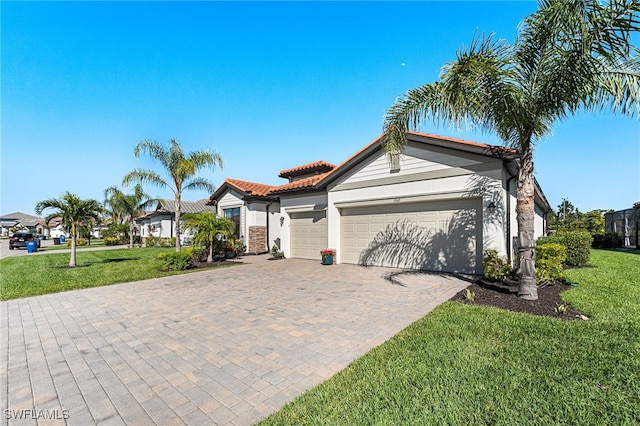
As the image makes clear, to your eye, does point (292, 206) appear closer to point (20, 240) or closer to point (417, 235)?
point (417, 235)

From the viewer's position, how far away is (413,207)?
10.8m

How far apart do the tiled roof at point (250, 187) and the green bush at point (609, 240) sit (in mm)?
24034

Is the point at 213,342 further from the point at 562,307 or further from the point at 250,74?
the point at 250,74

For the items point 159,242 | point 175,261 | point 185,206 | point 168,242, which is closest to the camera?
point 175,261

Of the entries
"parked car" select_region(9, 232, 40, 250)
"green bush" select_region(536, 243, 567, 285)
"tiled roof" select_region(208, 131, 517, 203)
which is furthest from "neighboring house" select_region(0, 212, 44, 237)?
"green bush" select_region(536, 243, 567, 285)

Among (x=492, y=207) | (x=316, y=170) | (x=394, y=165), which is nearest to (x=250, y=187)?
(x=316, y=170)

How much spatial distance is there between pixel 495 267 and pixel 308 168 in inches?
466

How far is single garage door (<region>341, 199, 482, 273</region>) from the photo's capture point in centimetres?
946

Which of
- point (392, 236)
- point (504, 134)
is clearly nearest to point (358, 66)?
point (504, 134)

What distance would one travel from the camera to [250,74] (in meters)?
11.3

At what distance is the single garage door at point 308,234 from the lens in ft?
47.3

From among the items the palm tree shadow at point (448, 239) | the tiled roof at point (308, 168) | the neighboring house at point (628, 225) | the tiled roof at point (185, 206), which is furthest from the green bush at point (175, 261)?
the neighboring house at point (628, 225)

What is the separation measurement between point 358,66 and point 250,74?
444 cm

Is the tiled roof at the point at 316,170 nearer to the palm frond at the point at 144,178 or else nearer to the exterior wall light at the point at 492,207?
the exterior wall light at the point at 492,207
